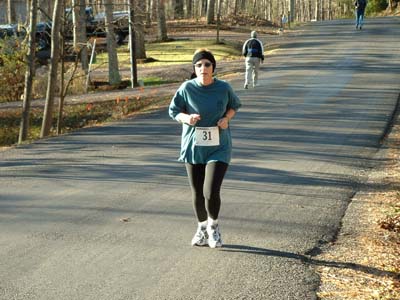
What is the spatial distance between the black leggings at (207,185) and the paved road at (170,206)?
381mm

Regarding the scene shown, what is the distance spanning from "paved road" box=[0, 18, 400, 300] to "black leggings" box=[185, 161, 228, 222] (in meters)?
0.38

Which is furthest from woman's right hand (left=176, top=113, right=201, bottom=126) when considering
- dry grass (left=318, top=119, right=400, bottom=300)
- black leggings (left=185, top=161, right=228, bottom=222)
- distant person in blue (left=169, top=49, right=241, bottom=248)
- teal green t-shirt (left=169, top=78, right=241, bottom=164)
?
dry grass (left=318, top=119, right=400, bottom=300)

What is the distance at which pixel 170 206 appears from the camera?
29.7 ft

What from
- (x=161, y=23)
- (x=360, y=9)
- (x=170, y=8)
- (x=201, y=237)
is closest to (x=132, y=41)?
(x=161, y=23)

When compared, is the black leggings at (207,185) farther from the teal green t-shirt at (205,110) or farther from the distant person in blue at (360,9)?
the distant person in blue at (360,9)

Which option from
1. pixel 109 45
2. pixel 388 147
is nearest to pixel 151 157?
pixel 388 147

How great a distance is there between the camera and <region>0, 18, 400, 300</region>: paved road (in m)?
6.12

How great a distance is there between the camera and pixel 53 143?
1583 centimetres

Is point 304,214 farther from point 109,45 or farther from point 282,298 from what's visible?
point 109,45

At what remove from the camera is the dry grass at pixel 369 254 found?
5984 mm

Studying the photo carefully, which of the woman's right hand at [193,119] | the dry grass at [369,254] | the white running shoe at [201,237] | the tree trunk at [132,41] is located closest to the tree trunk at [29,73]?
the tree trunk at [132,41]

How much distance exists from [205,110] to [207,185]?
690 mm

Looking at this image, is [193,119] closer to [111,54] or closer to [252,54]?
[252,54]

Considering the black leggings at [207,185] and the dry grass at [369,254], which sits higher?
the black leggings at [207,185]
